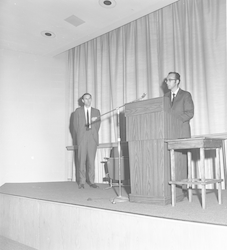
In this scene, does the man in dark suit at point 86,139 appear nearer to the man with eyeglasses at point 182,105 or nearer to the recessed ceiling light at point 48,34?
the man with eyeglasses at point 182,105

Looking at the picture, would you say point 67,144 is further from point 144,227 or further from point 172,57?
point 144,227

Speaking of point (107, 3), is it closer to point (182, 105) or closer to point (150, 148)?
point (182, 105)

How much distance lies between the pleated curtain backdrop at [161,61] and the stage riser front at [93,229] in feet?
8.59

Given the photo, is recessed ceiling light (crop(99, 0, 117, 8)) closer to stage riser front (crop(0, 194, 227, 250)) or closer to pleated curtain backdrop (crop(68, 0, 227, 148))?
pleated curtain backdrop (crop(68, 0, 227, 148))

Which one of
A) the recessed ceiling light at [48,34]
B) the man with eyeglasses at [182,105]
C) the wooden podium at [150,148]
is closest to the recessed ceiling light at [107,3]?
the recessed ceiling light at [48,34]

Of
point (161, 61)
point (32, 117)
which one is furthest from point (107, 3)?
point (32, 117)

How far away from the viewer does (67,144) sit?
6.76 metres

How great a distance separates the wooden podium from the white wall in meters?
4.05

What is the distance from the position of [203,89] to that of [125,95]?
5.25 feet

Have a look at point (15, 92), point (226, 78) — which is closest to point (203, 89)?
point (226, 78)

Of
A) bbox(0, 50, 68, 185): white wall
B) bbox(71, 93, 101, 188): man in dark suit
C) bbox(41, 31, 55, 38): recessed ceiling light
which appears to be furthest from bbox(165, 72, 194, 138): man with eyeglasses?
bbox(0, 50, 68, 185): white wall

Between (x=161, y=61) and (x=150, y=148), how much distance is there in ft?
9.14

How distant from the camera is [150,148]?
2.71 m

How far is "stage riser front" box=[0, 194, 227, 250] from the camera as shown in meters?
1.86
